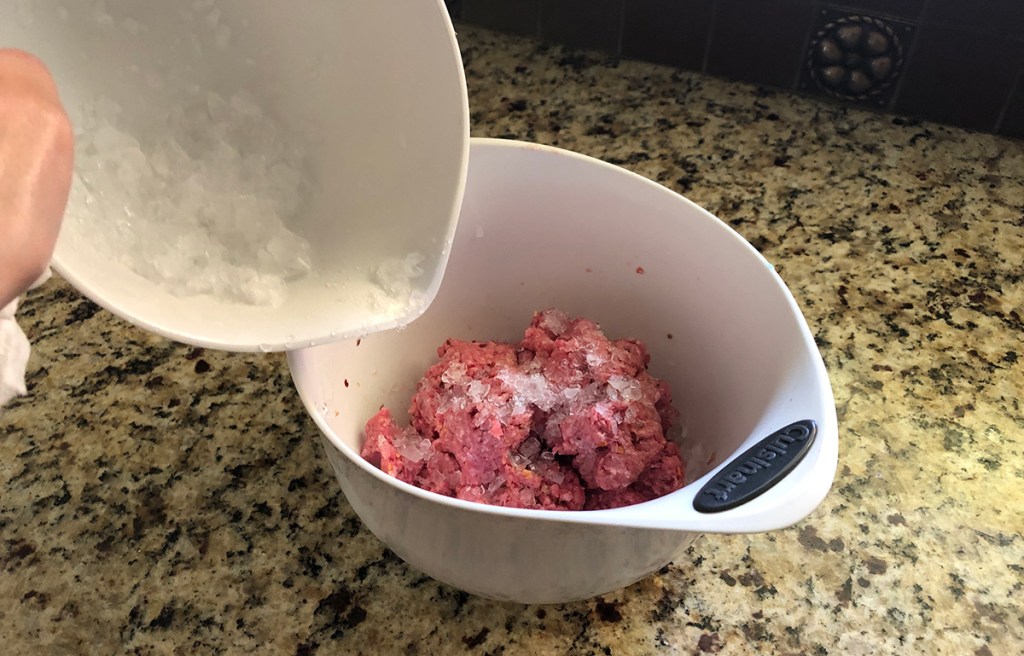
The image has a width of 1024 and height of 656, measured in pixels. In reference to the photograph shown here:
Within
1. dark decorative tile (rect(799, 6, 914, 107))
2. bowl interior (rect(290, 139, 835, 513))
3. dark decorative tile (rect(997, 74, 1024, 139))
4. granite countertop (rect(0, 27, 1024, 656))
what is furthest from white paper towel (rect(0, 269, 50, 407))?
dark decorative tile (rect(997, 74, 1024, 139))

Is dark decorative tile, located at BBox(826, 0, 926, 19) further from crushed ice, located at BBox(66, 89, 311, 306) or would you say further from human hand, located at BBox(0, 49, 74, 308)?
human hand, located at BBox(0, 49, 74, 308)

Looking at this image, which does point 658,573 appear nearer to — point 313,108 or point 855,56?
point 313,108

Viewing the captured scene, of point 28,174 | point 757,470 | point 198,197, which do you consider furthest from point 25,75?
point 757,470

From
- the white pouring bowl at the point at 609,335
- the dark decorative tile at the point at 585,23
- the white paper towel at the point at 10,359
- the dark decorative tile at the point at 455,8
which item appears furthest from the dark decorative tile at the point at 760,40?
the white paper towel at the point at 10,359

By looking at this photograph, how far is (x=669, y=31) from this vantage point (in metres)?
1.43

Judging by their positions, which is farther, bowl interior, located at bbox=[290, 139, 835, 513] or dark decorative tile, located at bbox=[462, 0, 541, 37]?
dark decorative tile, located at bbox=[462, 0, 541, 37]

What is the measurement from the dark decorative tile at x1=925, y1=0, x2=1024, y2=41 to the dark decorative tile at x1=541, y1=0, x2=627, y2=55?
490 millimetres

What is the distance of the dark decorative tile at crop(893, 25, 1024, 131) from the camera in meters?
1.27

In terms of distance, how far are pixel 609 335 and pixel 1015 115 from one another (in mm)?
816

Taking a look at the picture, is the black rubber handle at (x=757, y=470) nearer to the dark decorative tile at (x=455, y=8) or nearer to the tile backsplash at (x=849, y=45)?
the tile backsplash at (x=849, y=45)

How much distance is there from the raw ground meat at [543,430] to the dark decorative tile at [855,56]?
2.38ft

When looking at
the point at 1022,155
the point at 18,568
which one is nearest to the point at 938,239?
the point at 1022,155

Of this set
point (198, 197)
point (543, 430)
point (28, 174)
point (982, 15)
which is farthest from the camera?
point (982, 15)

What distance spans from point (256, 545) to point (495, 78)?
3.09 feet
